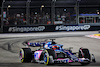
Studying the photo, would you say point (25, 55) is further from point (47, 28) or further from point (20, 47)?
point (47, 28)

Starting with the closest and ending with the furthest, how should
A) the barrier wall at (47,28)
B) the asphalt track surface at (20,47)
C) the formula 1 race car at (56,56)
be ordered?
the formula 1 race car at (56,56), the asphalt track surface at (20,47), the barrier wall at (47,28)

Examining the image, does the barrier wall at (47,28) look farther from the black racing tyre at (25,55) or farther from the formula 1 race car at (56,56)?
the black racing tyre at (25,55)

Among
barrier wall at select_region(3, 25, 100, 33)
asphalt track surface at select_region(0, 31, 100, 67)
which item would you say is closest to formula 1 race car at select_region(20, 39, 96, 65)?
asphalt track surface at select_region(0, 31, 100, 67)

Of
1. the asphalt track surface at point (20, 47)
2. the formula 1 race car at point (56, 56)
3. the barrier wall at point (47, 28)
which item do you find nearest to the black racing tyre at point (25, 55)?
the formula 1 race car at point (56, 56)

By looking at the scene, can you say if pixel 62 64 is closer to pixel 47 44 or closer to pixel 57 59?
pixel 57 59

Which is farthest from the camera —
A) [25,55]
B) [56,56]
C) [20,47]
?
[20,47]

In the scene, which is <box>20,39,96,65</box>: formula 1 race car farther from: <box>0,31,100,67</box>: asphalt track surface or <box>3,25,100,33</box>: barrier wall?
<box>3,25,100,33</box>: barrier wall

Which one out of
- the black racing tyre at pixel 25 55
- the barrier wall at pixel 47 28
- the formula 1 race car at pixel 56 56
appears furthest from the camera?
the barrier wall at pixel 47 28

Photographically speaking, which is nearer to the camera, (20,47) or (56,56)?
(56,56)

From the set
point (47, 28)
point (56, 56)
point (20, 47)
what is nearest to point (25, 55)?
point (56, 56)

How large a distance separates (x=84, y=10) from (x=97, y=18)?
279 centimetres

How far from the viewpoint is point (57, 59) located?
9.28 metres

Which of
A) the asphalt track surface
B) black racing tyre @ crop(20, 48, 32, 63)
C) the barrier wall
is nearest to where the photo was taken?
the asphalt track surface

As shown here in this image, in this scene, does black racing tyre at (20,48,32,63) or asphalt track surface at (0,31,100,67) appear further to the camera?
black racing tyre at (20,48,32,63)
